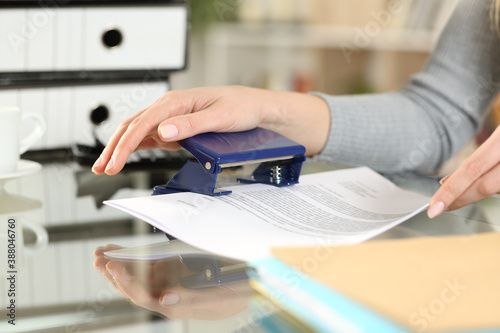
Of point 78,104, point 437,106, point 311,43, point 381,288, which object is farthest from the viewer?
point 311,43

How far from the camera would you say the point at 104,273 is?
1.51 ft

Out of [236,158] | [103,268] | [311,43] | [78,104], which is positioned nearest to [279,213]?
[236,158]

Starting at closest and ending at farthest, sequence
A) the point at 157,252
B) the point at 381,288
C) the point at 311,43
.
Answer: the point at 381,288, the point at 157,252, the point at 311,43

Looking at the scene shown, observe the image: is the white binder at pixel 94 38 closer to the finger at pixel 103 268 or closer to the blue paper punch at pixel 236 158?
the blue paper punch at pixel 236 158

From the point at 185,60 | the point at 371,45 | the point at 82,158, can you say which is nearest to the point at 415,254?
the point at 82,158

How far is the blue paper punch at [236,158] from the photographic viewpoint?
60cm

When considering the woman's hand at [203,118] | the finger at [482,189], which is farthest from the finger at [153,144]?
the finger at [482,189]

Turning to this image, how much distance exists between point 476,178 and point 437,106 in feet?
1.65

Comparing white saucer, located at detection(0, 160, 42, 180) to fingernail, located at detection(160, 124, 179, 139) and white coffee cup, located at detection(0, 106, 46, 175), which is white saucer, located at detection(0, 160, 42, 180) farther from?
fingernail, located at detection(160, 124, 179, 139)

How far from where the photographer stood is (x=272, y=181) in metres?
0.69

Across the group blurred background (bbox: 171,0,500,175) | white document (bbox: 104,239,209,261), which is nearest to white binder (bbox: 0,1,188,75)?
white document (bbox: 104,239,209,261)

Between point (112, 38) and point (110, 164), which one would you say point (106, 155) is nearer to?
point (110, 164)

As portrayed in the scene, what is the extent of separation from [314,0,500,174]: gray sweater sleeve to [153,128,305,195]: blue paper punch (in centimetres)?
29

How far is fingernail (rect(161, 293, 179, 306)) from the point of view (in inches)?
15.8
